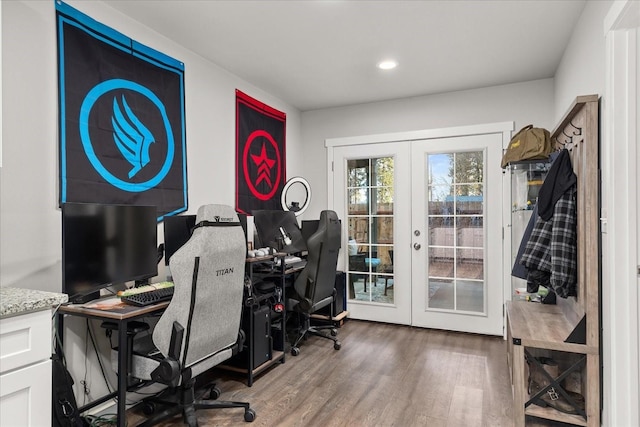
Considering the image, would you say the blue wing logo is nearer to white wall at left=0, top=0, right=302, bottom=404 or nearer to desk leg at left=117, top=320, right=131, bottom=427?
white wall at left=0, top=0, right=302, bottom=404

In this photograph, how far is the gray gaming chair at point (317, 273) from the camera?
3318mm

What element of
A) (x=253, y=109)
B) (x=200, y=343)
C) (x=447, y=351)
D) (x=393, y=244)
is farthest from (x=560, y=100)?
(x=200, y=343)

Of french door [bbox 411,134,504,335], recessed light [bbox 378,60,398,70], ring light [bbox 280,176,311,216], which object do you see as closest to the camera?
recessed light [bbox 378,60,398,70]

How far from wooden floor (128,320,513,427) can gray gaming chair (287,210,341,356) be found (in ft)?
1.19

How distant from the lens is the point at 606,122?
1854 millimetres

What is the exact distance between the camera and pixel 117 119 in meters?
2.44

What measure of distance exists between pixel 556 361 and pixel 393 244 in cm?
219

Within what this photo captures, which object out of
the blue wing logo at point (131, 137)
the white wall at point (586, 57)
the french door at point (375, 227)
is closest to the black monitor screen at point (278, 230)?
the french door at point (375, 227)

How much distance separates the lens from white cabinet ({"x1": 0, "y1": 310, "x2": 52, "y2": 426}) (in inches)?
50.4

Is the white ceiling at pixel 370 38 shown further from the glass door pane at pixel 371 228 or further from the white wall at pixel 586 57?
the glass door pane at pixel 371 228

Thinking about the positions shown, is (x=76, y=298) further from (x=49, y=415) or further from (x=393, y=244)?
(x=393, y=244)

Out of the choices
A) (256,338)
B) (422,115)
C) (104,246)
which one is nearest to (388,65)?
(422,115)

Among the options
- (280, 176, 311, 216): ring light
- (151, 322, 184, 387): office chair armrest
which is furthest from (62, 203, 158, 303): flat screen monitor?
(280, 176, 311, 216): ring light

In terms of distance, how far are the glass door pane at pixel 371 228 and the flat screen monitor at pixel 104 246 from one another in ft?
8.48
